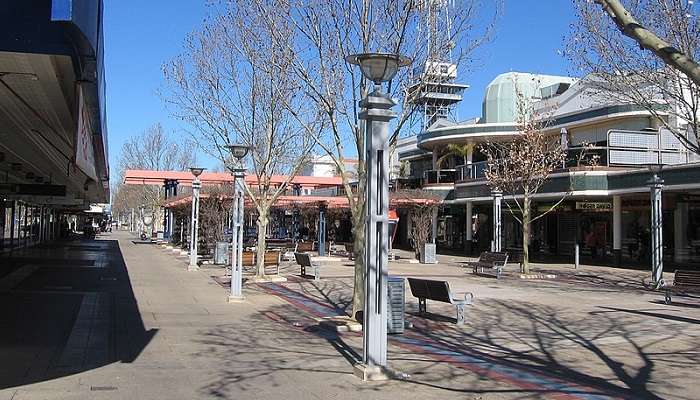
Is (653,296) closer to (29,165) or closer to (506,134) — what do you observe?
(29,165)

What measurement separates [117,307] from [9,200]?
21.4m

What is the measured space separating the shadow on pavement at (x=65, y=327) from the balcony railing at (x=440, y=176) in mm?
25177

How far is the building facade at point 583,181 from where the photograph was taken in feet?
84.2

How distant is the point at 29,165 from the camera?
64.9 feet

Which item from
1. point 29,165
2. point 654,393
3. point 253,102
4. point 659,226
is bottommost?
point 654,393

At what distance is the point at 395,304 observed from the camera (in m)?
11.0

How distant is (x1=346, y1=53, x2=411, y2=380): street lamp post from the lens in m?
7.71

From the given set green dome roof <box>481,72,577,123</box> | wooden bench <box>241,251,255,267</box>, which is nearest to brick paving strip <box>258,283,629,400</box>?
wooden bench <box>241,251,255,267</box>

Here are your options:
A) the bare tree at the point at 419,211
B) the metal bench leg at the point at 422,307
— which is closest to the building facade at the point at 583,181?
the bare tree at the point at 419,211

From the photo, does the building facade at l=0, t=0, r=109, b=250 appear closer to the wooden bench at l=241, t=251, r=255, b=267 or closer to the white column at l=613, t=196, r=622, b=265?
the wooden bench at l=241, t=251, r=255, b=267

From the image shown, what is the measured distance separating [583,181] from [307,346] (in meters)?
21.2

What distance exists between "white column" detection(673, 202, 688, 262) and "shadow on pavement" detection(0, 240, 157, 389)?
23.9 meters

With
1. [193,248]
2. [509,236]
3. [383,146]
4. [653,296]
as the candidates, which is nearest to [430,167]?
[509,236]

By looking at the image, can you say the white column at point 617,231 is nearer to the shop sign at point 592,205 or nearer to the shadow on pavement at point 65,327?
the shop sign at point 592,205
